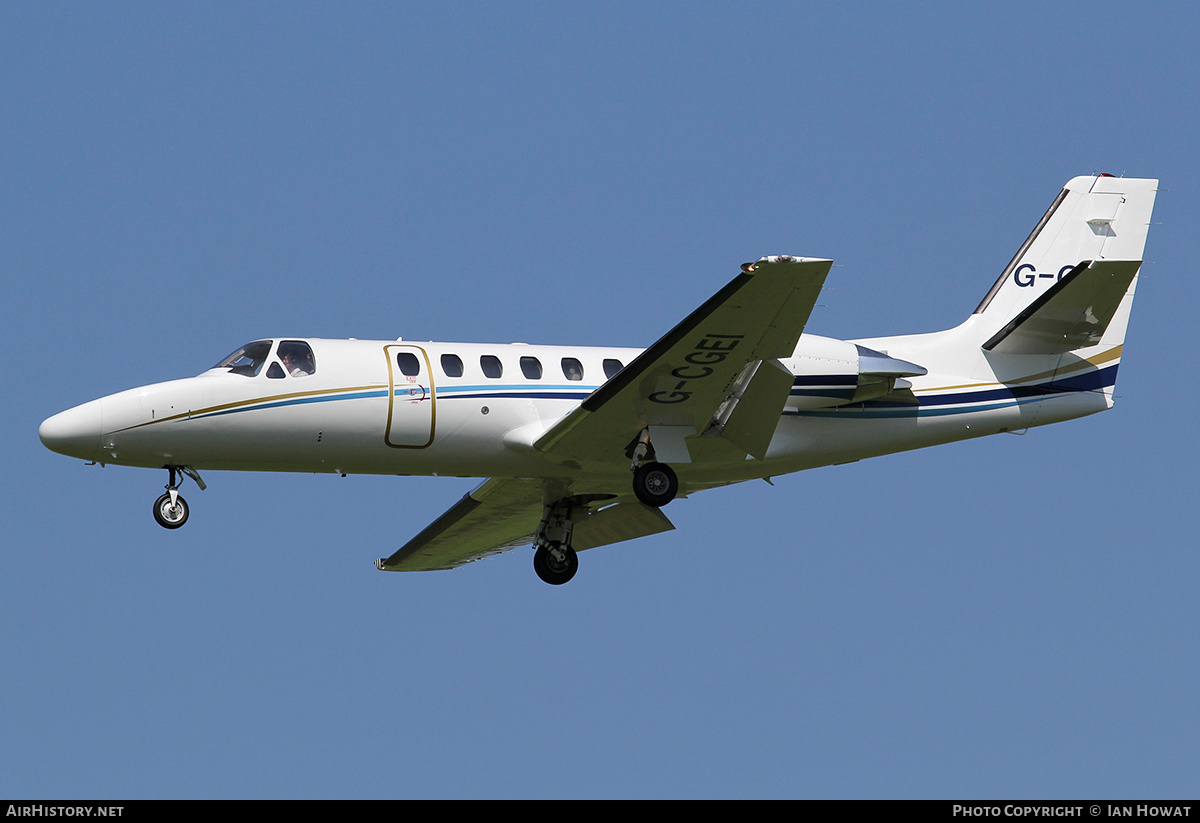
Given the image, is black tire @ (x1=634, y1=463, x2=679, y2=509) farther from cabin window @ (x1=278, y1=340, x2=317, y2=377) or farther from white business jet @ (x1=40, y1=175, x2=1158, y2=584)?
cabin window @ (x1=278, y1=340, x2=317, y2=377)

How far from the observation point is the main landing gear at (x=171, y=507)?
66.3ft

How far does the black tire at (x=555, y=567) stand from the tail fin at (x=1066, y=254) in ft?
24.2

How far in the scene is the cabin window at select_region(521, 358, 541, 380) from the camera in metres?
21.4

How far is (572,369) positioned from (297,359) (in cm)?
396

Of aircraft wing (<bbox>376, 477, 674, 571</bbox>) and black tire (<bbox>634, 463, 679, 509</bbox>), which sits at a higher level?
aircraft wing (<bbox>376, 477, 674, 571</bbox>)

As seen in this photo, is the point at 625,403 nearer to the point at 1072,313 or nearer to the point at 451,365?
the point at 451,365

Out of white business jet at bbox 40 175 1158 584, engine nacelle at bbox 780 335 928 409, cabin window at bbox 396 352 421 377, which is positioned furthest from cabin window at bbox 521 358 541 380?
engine nacelle at bbox 780 335 928 409

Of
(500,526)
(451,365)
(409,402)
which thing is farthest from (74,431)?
(500,526)

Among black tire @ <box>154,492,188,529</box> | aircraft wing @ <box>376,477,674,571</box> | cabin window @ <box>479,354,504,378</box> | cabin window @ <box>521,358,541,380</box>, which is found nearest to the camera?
black tire @ <box>154,492,188,529</box>

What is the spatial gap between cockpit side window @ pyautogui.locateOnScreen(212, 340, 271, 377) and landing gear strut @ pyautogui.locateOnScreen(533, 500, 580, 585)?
18.2ft

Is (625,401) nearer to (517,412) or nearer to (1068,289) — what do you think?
(517,412)

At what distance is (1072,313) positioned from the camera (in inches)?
896

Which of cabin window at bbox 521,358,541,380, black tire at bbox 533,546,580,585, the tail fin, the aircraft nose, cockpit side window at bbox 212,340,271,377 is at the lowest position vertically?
black tire at bbox 533,546,580,585
